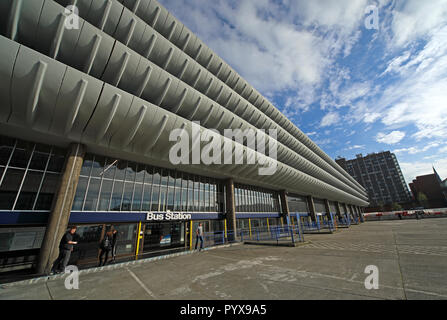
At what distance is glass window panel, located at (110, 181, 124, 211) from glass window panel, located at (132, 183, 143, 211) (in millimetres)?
1004

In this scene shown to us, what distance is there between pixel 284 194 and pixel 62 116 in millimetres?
29372

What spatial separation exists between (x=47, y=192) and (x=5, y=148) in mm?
3280

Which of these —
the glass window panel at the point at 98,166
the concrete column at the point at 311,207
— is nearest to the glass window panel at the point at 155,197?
the glass window panel at the point at 98,166

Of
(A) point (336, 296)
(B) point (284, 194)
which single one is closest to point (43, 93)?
(A) point (336, 296)

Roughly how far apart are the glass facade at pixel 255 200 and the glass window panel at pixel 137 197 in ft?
40.2

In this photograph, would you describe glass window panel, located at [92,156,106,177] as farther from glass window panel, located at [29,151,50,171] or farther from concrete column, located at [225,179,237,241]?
concrete column, located at [225,179,237,241]

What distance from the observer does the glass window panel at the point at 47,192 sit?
391 inches

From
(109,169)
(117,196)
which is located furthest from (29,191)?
(117,196)

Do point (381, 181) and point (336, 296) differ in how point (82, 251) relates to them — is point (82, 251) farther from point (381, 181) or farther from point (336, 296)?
point (381, 181)

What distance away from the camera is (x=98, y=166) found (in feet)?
40.9

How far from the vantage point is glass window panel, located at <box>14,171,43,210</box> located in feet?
30.9

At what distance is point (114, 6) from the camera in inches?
478

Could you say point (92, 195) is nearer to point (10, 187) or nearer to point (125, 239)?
point (10, 187)

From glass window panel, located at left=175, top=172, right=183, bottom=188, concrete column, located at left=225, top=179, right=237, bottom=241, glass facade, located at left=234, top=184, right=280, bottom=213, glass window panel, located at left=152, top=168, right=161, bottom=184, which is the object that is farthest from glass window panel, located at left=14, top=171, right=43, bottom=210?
glass facade, located at left=234, top=184, right=280, bottom=213
